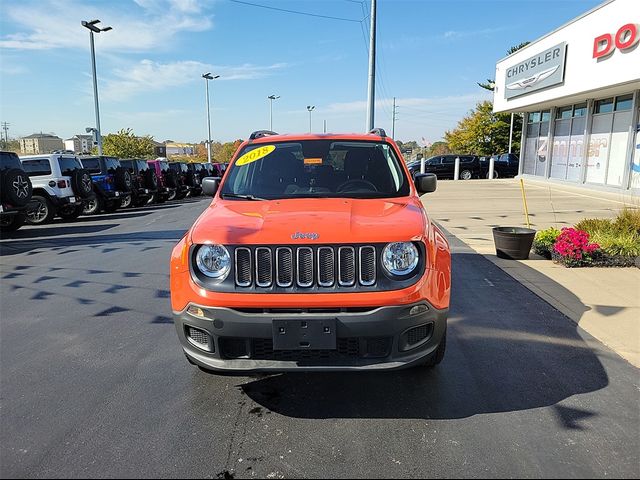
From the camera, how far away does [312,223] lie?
3031 millimetres

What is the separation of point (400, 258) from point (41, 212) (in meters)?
13.4

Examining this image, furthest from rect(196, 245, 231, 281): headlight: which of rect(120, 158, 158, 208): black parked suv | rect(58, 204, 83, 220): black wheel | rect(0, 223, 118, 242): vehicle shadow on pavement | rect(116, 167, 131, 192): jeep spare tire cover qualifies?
rect(120, 158, 158, 208): black parked suv

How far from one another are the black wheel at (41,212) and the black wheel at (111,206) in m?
2.93

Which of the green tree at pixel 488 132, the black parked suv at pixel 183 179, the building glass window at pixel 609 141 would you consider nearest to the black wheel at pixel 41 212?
the black parked suv at pixel 183 179

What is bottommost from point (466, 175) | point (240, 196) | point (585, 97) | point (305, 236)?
point (466, 175)

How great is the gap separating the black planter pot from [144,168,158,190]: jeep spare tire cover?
49.0 ft

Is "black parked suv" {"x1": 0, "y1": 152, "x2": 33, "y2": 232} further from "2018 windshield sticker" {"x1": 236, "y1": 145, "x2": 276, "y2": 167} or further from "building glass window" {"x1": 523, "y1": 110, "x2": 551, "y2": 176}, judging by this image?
"building glass window" {"x1": 523, "y1": 110, "x2": 551, "y2": 176}

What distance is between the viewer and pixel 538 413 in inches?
122

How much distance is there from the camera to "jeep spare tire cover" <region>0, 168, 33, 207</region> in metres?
10.3

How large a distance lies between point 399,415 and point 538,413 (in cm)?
91

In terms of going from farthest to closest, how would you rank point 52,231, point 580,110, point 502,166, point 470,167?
point 502,166
point 470,167
point 580,110
point 52,231

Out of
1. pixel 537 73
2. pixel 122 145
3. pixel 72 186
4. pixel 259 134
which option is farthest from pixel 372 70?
pixel 122 145

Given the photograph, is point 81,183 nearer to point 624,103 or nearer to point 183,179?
point 183,179

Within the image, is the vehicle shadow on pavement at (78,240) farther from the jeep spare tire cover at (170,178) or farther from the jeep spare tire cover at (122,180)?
the jeep spare tire cover at (170,178)
